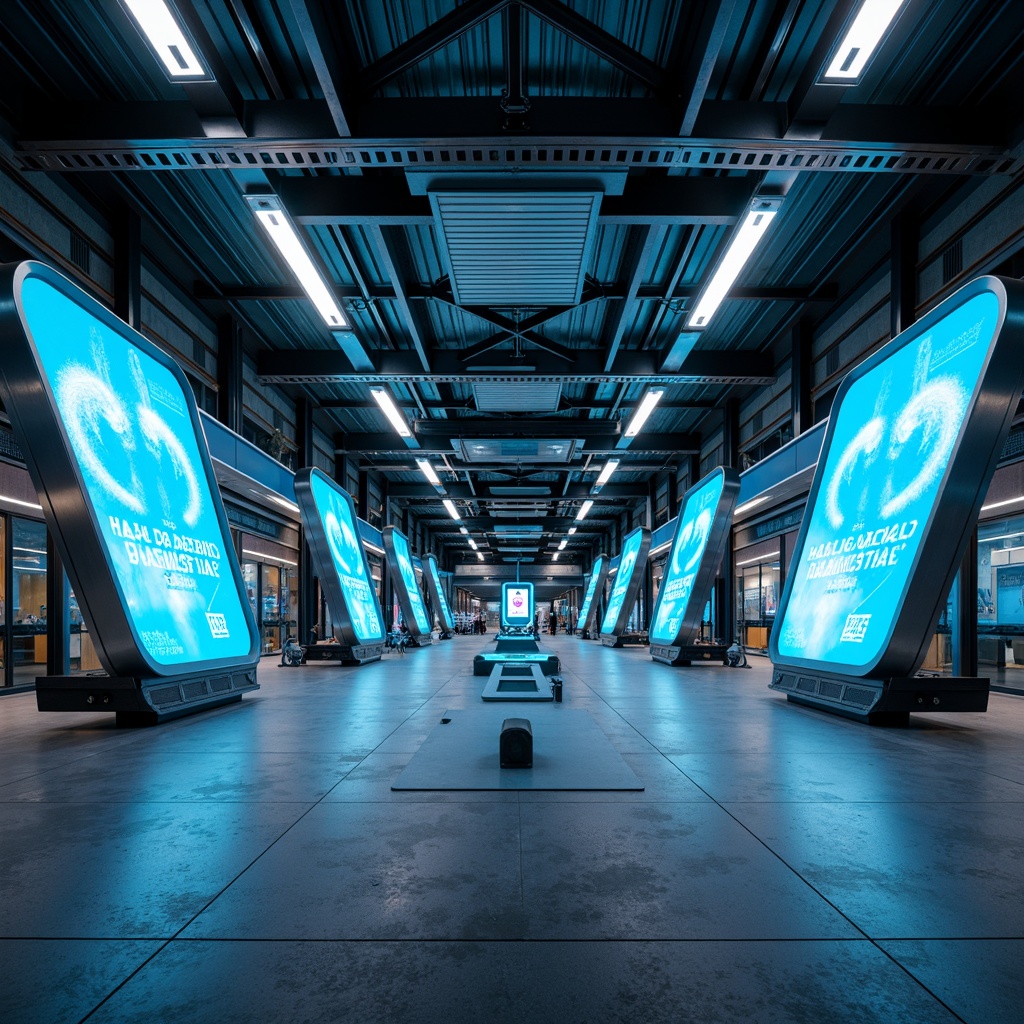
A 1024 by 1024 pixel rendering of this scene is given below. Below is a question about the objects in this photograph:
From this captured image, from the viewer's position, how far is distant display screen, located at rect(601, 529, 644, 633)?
68.2 feet

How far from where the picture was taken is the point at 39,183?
844 cm

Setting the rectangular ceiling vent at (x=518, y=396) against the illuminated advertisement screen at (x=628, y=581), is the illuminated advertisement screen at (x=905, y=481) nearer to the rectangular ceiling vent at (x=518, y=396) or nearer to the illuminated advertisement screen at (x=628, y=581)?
the rectangular ceiling vent at (x=518, y=396)

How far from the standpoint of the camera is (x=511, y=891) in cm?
240

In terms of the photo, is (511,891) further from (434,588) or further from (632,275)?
(434,588)

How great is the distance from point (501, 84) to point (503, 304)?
118 inches

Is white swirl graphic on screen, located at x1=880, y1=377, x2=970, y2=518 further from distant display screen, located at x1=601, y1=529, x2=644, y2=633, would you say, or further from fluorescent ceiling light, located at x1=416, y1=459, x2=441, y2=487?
fluorescent ceiling light, located at x1=416, y1=459, x2=441, y2=487

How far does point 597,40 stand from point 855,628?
5814 millimetres

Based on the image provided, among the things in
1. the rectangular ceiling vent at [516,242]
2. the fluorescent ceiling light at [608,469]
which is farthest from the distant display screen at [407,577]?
the rectangular ceiling vent at [516,242]

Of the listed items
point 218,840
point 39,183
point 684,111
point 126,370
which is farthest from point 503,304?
point 218,840

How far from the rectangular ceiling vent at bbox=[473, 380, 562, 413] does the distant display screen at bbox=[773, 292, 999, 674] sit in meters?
6.66

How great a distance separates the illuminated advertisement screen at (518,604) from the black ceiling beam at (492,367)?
79.6 feet

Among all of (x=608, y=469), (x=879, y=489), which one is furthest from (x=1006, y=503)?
(x=608, y=469)

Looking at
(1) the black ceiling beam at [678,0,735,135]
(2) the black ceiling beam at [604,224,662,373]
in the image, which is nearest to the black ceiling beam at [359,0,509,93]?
(1) the black ceiling beam at [678,0,735,135]

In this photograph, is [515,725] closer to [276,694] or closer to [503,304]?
[276,694]
